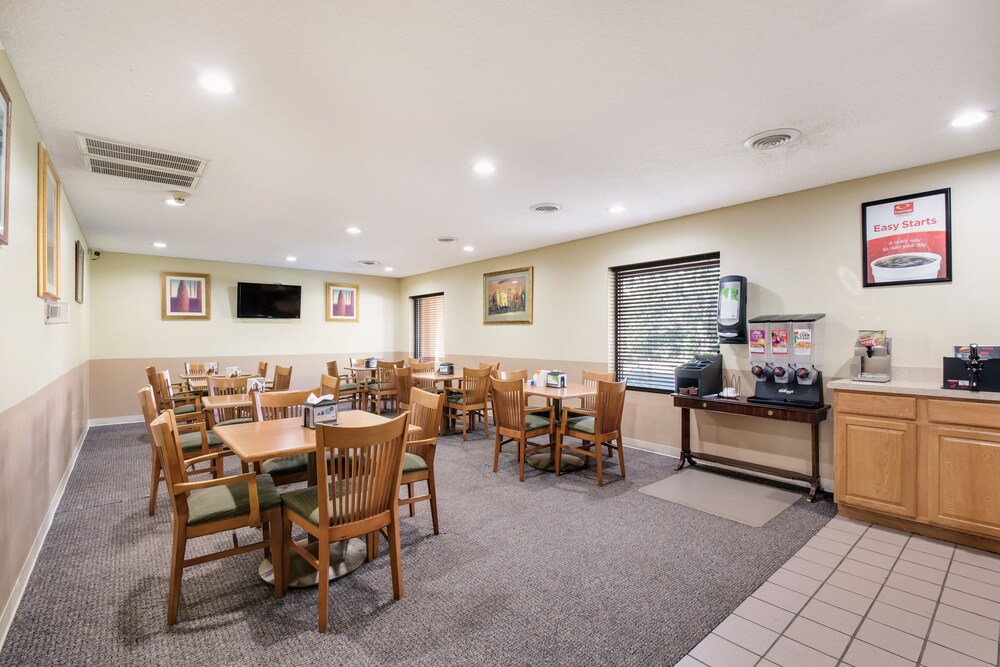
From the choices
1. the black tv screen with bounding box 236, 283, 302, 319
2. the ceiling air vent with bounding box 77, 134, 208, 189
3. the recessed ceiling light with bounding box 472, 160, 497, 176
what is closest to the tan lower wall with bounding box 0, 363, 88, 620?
the ceiling air vent with bounding box 77, 134, 208, 189

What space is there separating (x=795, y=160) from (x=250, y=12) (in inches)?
136

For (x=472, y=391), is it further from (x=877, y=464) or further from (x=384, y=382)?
(x=877, y=464)

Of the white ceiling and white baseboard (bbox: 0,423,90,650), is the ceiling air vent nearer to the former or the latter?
the white ceiling

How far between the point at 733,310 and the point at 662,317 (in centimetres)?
102

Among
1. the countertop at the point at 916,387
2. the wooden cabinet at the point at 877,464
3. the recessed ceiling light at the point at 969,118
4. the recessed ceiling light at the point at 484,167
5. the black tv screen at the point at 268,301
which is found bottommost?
the wooden cabinet at the point at 877,464

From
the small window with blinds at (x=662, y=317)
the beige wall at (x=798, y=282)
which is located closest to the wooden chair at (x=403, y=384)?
the beige wall at (x=798, y=282)

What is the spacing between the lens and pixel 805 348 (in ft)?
12.3

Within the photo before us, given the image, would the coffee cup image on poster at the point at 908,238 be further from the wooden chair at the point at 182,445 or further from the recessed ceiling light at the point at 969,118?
the wooden chair at the point at 182,445

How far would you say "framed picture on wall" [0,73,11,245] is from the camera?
6.49 feet

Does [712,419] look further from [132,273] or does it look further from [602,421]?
[132,273]

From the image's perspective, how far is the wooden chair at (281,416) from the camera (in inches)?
116

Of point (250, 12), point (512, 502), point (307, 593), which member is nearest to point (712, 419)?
point (512, 502)

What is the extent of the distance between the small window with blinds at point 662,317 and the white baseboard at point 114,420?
7.20 meters

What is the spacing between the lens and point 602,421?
4.13 m
